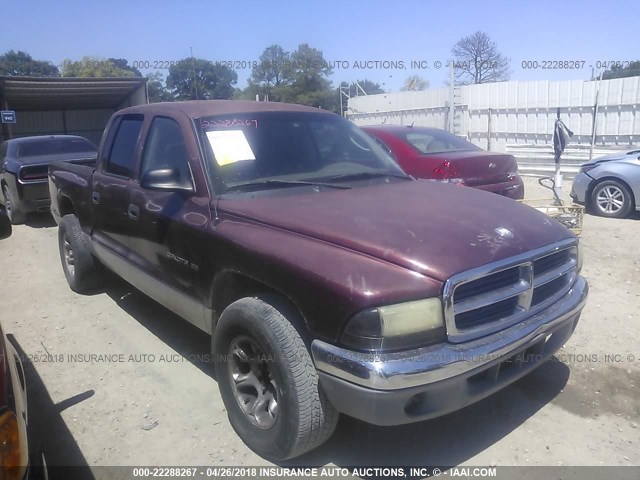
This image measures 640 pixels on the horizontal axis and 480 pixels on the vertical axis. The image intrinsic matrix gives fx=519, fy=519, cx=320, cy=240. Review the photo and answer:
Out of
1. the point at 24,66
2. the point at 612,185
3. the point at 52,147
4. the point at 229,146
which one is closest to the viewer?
the point at 229,146

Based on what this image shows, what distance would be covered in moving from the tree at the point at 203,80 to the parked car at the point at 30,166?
34.6 ft

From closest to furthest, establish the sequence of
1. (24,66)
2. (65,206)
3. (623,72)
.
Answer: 1. (65,206)
2. (623,72)
3. (24,66)

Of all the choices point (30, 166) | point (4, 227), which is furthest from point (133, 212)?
point (30, 166)

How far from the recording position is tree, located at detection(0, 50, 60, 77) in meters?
64.8

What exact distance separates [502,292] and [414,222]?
0.54 meters

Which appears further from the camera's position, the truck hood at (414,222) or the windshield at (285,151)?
the windshield at (285,151)

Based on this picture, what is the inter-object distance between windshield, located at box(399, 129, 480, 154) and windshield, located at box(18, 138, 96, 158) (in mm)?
6278

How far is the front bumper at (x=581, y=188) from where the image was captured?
8.78 m

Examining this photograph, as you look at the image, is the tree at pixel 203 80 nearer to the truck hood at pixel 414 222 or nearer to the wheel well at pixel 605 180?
the wheel well at pixel 605 180

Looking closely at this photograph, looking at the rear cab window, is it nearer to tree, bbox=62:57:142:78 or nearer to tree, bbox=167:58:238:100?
tree, bbox=167:58:238:100

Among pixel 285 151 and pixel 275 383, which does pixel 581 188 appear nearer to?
pixel 285 151

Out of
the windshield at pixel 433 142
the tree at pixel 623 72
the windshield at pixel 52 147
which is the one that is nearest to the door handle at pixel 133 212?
the windshield at pixel 433 142

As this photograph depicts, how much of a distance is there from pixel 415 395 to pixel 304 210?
1131mm

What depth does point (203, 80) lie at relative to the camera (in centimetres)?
2253
